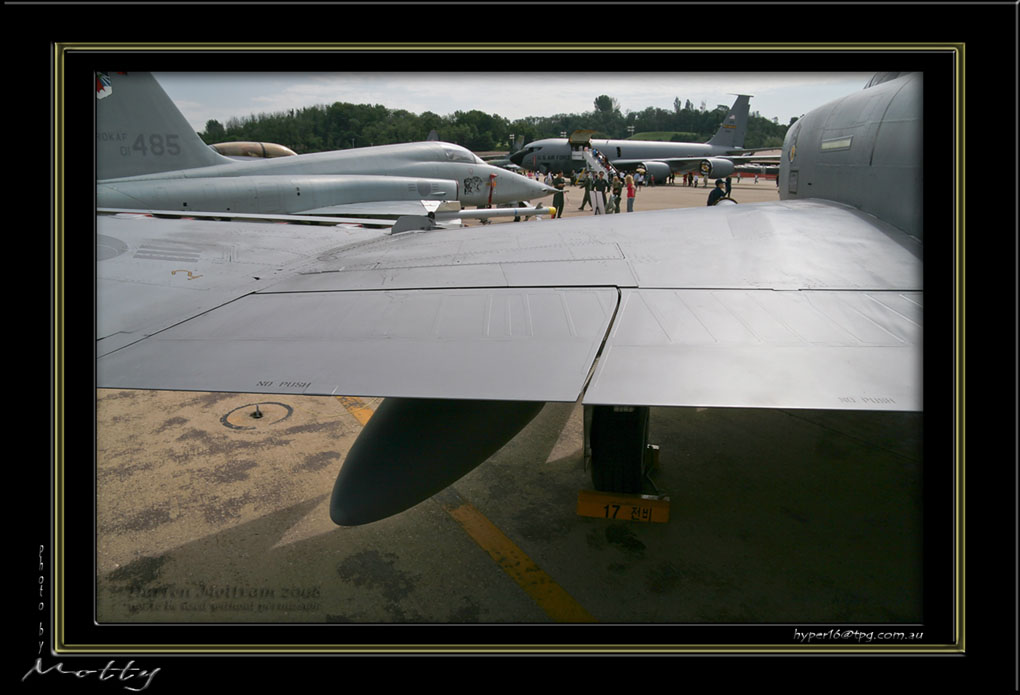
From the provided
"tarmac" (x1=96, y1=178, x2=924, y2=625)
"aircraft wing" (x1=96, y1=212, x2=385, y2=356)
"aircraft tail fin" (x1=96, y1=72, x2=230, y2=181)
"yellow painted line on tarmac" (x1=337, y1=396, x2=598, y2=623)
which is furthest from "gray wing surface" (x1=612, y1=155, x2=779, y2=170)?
"yellow painted line on tarmac" (x1=337, y1=396, x2=598, y2=623)

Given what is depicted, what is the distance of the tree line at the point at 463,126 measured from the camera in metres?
3.23

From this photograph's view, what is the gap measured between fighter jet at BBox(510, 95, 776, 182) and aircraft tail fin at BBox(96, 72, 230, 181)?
2288 cm

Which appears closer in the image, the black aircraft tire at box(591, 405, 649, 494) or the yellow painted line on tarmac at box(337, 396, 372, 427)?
the black aircraft tire at box(591, 405, 649, 494)

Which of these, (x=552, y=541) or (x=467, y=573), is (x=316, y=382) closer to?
(x=467, y=573)

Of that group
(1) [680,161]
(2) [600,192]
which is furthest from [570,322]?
(1) [680,161]

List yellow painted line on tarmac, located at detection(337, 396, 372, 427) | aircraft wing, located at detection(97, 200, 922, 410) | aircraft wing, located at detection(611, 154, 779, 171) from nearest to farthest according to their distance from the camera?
aircraft wing, located at detection(97, 200, 922, 410)
yellow painted line on tarmac, located at detection(337, 396, 372, 427)
aircraft wing, located at detection(611, 154, 779, 171)

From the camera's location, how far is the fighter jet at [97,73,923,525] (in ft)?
5.94

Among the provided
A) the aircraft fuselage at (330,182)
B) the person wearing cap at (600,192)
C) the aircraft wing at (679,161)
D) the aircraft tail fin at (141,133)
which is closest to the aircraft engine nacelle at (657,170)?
the aircraft wing at (679,161)

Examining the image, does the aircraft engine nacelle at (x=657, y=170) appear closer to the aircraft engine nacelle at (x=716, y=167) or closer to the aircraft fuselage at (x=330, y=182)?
the aircraft engine nacelle at (x=716, y=167)

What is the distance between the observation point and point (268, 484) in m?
4.27

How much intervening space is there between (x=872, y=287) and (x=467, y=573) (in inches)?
99.3

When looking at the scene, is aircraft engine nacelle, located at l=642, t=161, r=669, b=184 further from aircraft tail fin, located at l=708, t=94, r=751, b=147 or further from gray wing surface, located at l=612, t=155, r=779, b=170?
aircraft tail fin, located at l=708, t=94, r=751, b=147

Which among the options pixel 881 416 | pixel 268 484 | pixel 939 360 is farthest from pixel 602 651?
pixel 881 416

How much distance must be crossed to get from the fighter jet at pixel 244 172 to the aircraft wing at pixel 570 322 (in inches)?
183
